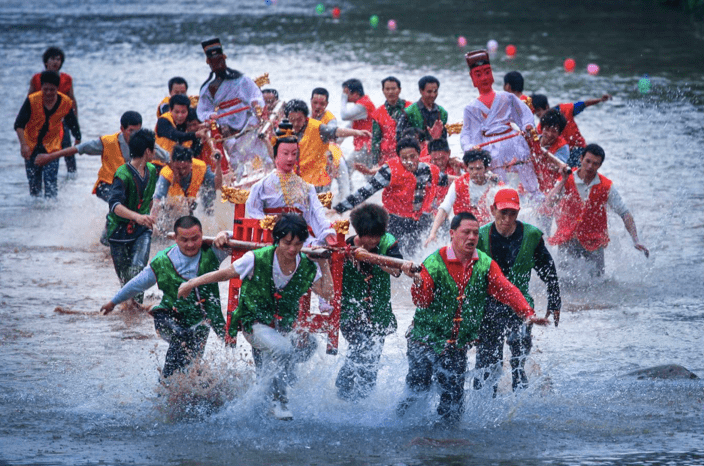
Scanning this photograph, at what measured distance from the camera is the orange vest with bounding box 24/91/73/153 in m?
11.6

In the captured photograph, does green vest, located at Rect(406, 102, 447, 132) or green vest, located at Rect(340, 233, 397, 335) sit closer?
green vest, located at Rect(340, 233, 397, 335)

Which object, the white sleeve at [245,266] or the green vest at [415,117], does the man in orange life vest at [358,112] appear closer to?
the green vest at [415,117]

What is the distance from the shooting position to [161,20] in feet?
95.6

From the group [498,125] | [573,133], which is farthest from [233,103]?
[573,133]

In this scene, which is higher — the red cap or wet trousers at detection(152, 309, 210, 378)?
the red cap

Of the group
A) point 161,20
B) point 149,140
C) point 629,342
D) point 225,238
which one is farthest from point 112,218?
point 161,20

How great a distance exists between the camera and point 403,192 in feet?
29.8

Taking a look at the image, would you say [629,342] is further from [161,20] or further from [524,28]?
[161,20]

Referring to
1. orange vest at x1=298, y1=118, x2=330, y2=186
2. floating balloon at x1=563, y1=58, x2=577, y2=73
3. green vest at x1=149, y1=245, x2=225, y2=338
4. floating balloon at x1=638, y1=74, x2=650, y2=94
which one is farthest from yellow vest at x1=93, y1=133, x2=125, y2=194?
floating balloon at x1=563, y1=58, x2=577, y2=73

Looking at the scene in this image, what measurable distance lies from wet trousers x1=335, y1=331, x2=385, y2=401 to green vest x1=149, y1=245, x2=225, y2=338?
78 centimetres

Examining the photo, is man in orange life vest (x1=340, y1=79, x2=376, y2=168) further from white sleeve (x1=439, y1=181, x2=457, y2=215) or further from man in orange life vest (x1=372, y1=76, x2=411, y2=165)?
white sleeve (x1=439, y1=181, x2=457, y2=215)

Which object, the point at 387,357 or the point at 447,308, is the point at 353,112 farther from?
the point at 447,308

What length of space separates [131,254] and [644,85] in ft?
40.5

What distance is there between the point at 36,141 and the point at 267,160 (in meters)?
2.70
